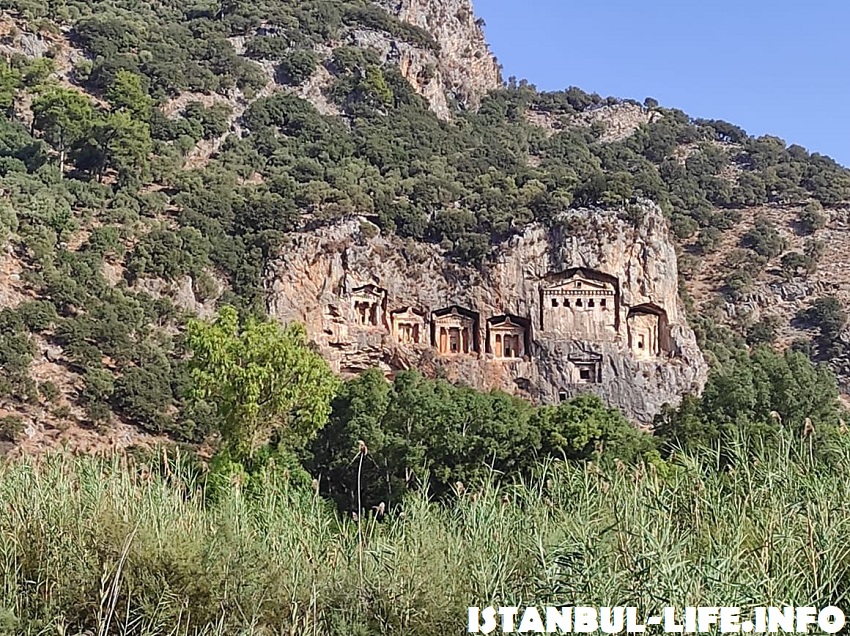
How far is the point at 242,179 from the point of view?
50.6m

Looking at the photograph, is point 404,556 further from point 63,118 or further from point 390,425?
point 63,118

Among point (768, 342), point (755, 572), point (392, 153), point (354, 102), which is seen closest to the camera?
point (755, 572)

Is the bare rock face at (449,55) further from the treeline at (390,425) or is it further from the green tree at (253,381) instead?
the green tree at (253,381)

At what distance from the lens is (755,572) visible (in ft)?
22.9

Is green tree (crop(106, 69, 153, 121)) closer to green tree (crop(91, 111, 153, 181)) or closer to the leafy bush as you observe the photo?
green tree (crop(91, 111, 153, 181))

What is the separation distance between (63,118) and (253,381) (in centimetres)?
3281

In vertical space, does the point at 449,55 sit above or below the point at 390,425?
above

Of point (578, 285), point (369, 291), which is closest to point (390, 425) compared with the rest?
point (369, 291)

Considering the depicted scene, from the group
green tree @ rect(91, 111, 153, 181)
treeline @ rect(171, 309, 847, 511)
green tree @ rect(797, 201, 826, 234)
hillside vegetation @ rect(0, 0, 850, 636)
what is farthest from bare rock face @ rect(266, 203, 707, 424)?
green tree @ rect(797, 201, 826, 234)

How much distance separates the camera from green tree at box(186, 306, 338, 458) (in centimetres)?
2011

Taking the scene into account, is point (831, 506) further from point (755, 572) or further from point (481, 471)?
point (481, 471)

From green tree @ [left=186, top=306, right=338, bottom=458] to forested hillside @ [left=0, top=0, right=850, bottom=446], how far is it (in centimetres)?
885

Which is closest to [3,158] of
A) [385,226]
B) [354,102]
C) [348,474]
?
[385,226]

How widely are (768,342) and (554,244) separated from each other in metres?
15.7
